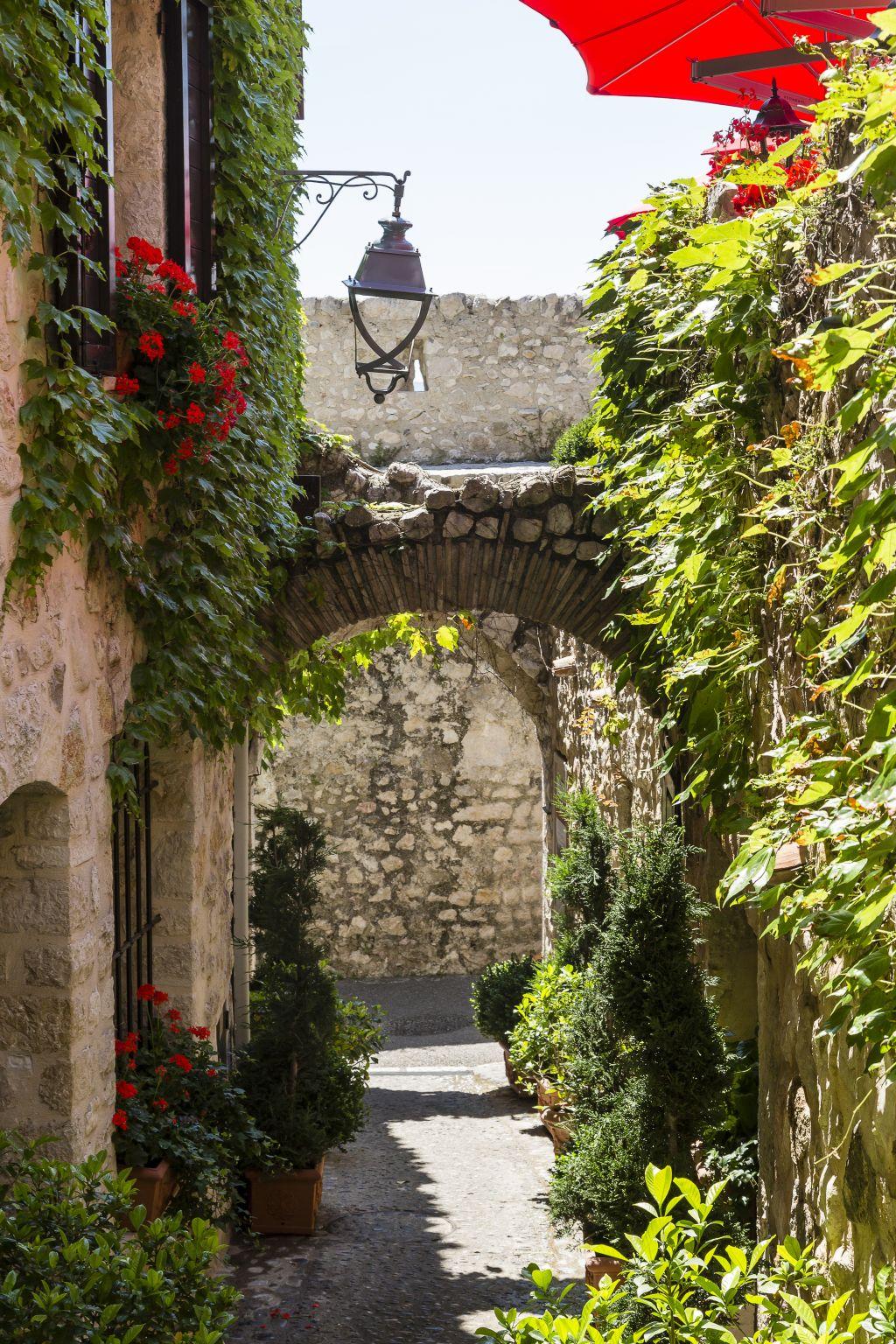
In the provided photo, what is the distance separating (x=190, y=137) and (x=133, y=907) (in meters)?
2.50

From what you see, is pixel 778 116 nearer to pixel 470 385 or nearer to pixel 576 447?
pixel 576 447

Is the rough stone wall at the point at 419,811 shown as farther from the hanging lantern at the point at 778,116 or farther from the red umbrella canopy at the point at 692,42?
the hanging lantern at the point at 778,116

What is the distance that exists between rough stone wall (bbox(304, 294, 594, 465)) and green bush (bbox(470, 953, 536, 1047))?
4.45 m

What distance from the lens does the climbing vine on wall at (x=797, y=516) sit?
188cm

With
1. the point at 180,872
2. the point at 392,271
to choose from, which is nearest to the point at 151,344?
the point at 180,872

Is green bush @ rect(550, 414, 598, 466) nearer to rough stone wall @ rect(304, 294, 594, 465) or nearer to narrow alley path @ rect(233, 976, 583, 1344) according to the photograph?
narrow alley path @ rect(233, 976, 583, 1344)

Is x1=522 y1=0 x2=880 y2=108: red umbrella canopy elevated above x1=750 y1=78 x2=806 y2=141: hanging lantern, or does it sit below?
above

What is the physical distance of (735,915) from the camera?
15.9ft

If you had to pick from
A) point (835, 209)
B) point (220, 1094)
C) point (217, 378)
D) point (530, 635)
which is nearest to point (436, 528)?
point (217, 378)

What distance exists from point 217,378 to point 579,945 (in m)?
3.78

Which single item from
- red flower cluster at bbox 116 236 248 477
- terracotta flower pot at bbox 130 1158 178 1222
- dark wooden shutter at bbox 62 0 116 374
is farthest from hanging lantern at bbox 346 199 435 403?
terracotta flower pot at bbox 130 1158 178 1222

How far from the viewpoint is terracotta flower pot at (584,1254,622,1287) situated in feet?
15.5

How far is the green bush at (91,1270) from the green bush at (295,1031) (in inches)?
119

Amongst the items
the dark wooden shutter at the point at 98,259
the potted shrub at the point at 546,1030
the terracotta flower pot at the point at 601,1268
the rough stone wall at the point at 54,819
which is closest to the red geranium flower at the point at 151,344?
the dark wooden shutter at the point at 98,259
